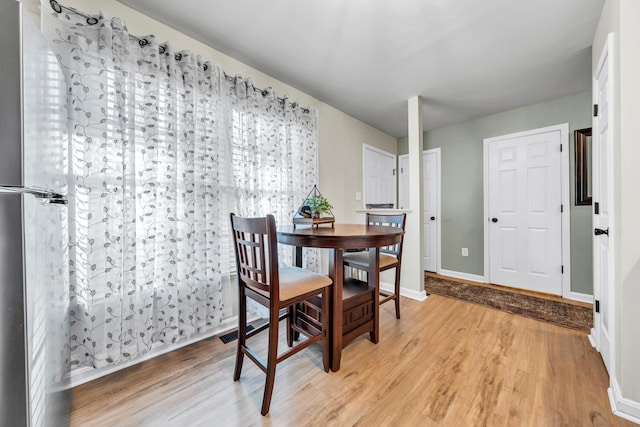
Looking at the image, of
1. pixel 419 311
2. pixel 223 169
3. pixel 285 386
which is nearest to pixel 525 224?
pixel 419 311

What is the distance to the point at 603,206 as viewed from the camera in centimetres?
161

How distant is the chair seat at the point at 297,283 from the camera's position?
4.40ft

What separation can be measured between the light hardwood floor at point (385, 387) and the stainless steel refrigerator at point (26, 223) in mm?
514

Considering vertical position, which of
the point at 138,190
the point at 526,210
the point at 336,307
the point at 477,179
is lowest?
the point at 336,307

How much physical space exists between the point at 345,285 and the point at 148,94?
6.51ft

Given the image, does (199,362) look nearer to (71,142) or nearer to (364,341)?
(364,341)

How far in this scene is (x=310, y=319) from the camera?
1.70m

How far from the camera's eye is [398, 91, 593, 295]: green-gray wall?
110 inches

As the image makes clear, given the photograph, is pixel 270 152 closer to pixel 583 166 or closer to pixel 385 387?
pixel 385 387

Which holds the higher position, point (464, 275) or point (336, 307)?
point (336, 307)

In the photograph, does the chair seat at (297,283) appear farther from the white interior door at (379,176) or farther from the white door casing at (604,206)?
the white interior door at (379,176)

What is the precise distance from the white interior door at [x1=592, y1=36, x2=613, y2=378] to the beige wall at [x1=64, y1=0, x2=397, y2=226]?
7.47ft

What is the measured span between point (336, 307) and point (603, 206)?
191 centimetres

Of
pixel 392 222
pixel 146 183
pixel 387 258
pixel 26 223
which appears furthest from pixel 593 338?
pixel 146 183
